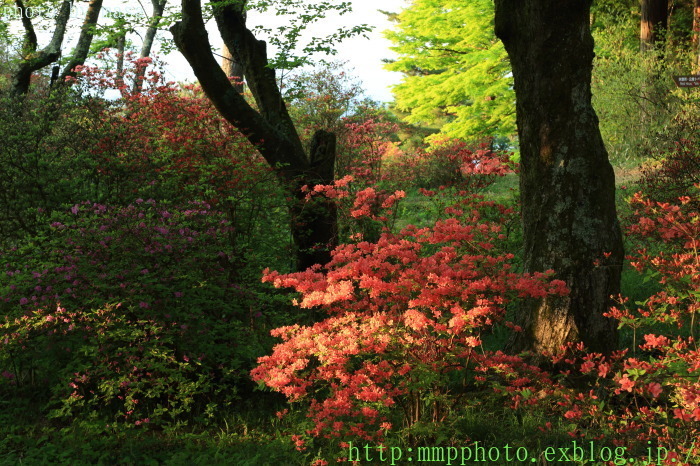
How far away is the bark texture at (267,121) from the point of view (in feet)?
25.4

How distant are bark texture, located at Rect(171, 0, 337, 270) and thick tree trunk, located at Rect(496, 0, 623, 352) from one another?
3.07 meters

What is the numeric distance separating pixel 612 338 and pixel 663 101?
40.5ft

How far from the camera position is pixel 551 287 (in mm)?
4234

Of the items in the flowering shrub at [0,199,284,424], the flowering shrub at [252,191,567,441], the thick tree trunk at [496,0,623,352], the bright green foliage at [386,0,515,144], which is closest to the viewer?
the flowering shrub at [252,191,567,441]

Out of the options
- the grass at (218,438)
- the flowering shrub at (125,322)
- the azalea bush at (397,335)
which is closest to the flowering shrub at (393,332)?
the azalea bush at (397,335)

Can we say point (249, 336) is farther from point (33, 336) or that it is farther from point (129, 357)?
point (33, 336)

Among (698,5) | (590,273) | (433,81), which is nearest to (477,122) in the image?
(433,81)

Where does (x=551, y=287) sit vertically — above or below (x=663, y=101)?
below

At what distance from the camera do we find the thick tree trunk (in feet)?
17.2

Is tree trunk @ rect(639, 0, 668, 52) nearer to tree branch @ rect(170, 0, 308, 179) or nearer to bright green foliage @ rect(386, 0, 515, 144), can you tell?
bright green foliage @ rect(386, 0, 515, 144)

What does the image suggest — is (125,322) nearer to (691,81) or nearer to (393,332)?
(393,332)

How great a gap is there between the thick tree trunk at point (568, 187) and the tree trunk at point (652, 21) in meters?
14.3

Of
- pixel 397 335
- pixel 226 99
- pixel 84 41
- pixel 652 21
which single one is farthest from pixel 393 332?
pixel 652 21

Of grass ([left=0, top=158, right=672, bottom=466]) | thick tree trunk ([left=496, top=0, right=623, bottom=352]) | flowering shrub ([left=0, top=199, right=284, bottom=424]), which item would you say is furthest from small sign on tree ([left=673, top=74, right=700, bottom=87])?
flowering shrub ([left=0, top=199, right=284, bottom=424])
